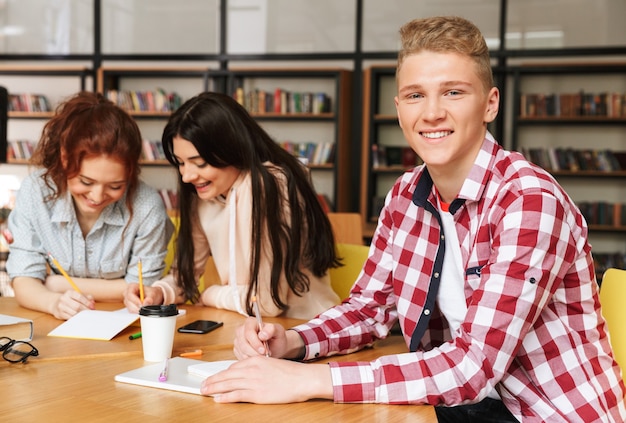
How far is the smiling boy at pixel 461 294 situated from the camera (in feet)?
4.03

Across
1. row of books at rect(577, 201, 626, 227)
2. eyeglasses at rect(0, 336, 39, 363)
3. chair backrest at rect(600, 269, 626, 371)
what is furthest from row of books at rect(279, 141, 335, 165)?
eyeglasses at rect(0, 336, 39, 363)

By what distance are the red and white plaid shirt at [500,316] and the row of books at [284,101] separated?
5.08 m

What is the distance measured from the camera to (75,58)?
7.27 m

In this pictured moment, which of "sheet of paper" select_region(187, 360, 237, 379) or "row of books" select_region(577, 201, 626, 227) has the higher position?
"sheet of paper" select_region(187, 360, 237, 379)

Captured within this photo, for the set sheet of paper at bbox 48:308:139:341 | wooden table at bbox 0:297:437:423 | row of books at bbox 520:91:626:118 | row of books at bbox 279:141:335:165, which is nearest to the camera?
wooden table at bbox 0:297:437:423

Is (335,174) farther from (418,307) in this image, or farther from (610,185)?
(418,307)

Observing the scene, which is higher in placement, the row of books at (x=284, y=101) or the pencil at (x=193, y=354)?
the row of books at (x=284, y=101)

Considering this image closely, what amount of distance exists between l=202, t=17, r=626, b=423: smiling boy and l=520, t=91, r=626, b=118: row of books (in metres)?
4.94

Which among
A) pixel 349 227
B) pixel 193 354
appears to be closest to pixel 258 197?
pixel 193 354

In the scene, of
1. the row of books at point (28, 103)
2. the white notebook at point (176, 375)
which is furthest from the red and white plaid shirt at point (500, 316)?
the row of books at point (28, 103)

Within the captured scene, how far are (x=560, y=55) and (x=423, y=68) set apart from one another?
5.38m

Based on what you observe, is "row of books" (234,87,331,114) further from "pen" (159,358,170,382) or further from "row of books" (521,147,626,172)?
"pen" (159,358,170,382)

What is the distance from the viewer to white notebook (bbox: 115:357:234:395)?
126 centimetres

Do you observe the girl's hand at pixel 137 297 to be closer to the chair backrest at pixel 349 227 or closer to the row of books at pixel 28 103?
the chair backrest at pixel 349 227
